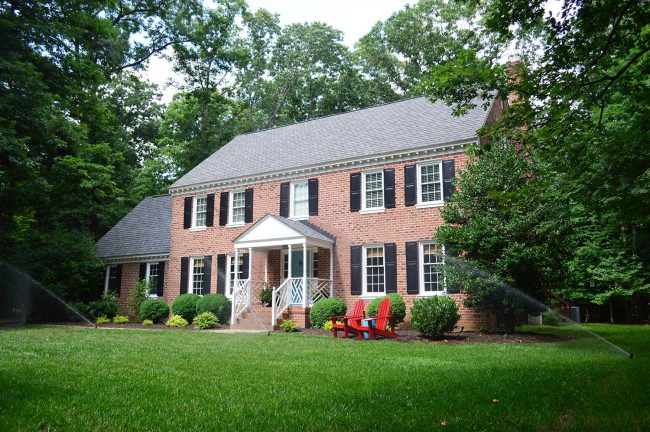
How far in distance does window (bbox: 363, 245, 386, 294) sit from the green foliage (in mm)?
10440

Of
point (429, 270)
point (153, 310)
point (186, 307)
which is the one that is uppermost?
point (429, 270)

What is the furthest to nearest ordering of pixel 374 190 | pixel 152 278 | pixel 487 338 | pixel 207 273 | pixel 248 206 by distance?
pixel 152 278
pixel 207 273
pixel 248 206
pixel 374 190
pixel 487 338

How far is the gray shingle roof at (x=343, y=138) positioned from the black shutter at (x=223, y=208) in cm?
79

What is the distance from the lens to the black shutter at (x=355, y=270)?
18156 mm

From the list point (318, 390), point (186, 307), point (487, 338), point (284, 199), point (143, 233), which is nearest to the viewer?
point (318, 390)

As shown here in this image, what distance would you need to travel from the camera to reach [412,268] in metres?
17.1

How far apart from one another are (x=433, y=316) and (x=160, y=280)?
1429 cm

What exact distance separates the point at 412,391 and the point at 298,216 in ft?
47.4

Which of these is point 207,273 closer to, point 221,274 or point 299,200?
point 221,274

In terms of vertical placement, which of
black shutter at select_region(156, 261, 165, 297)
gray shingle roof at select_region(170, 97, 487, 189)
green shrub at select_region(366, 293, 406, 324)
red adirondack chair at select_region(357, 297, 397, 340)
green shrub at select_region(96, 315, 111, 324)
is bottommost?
green shrub at select_region(96, 315, 111, 324)

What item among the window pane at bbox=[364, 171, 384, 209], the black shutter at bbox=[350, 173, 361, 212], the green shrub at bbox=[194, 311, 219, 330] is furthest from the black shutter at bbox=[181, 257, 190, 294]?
the window pane at bbox=[364, 171, 384, 209]

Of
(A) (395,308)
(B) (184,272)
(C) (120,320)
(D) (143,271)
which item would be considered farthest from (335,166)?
(D) (143,271)

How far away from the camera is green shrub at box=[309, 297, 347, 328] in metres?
17.0

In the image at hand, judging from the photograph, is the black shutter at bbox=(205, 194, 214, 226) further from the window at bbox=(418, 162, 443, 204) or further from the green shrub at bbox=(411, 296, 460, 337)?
the green shrub at bbox=(411, 296, 460, 337)
